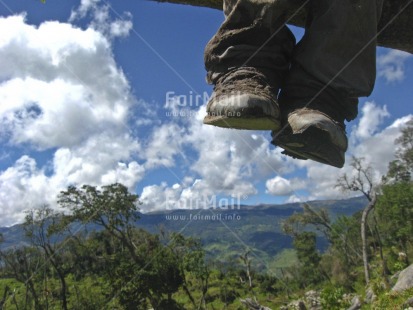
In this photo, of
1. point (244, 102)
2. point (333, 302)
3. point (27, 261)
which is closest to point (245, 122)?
point (244, 102)

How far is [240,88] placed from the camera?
1322mm

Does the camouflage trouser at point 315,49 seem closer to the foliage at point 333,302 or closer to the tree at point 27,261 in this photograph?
the foliage at point 333,302

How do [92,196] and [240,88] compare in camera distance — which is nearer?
[240,88]

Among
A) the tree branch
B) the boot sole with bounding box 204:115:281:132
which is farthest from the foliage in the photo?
the boot sole with bounding box 204:115:281:132

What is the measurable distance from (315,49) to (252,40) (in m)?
0.22

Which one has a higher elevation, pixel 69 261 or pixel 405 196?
pixel 405 196

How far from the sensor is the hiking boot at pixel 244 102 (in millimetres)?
1258

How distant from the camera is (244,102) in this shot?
1.26 meters

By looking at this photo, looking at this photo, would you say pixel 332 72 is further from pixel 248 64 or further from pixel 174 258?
pixel 174 258

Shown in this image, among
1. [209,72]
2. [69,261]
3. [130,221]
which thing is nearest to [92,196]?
[130,221]

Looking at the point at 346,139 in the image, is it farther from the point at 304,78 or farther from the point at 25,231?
the point at 25,231

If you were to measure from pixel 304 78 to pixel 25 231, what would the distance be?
46.2 m

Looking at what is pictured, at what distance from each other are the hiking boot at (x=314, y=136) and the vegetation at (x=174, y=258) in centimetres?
1687

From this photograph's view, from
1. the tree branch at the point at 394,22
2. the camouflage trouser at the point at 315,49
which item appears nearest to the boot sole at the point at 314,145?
the camouflage trouser at the point at 315,49
